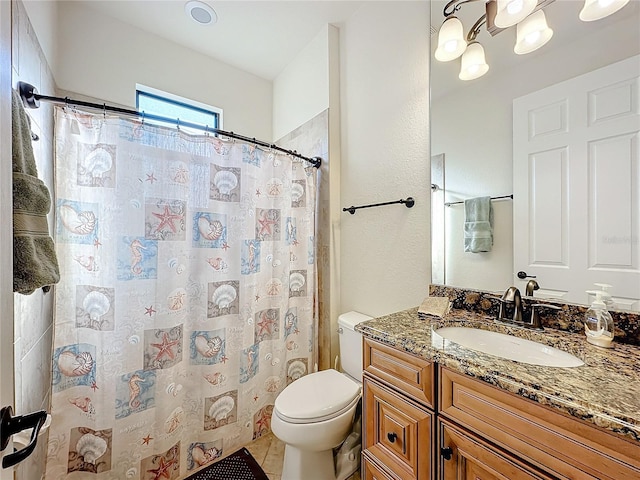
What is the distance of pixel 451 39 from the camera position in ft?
4.21

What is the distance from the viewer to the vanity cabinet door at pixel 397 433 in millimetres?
878

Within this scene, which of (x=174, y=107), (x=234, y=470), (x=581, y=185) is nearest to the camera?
(x=581, y=185)

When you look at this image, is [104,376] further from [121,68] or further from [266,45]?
[266,45]

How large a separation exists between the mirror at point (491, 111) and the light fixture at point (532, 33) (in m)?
0.02

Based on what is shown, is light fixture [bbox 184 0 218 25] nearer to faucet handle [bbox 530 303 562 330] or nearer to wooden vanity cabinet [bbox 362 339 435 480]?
wooden vanity cabinet [bbox 362 339 435 480]

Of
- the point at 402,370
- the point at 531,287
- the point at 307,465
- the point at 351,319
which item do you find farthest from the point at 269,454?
the point at 531,287

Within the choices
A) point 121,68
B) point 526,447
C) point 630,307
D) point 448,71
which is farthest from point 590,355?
point 121,68

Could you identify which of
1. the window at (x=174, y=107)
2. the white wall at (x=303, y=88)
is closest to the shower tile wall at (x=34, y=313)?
the window at (x=174, y=107)

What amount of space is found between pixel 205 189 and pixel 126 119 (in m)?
0.46

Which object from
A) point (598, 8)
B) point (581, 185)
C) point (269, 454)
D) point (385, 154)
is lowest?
point (269, 454)

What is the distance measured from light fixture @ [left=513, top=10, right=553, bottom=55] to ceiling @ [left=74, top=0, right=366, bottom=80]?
111cm

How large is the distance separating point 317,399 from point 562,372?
1029 millimetres

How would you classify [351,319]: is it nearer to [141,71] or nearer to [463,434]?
[463,434]

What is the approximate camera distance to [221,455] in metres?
1.61
